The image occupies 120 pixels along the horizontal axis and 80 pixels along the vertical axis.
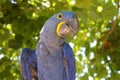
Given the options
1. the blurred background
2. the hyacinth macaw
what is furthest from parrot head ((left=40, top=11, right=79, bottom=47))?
the blurred background

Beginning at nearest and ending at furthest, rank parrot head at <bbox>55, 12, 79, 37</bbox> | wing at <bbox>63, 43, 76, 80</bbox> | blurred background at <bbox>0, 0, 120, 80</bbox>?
parrot head at <bbox>55, 12, 79, 37</bbox> < wing at <bbox>63, 43, 76, 80</bbox> < blurred background at <bbox>0, 0, 120, 80</bbox>

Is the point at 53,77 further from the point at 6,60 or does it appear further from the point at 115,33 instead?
the point at 115,33

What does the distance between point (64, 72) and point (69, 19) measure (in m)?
0.29

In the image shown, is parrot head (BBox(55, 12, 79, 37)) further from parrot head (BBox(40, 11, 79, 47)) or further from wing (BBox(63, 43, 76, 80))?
wing (BBox(63, 43, 76, 80))

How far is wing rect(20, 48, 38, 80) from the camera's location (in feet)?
6.42

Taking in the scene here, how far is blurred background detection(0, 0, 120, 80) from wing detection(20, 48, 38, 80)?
87cm

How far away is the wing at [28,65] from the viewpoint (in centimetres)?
196

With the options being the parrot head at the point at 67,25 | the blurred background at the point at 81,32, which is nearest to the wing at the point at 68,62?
the parrot head at the point at 67,25

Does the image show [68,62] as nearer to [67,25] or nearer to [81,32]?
[67,25]

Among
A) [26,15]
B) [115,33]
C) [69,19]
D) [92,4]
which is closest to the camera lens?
[69,19]

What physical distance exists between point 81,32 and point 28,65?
7.68 feet

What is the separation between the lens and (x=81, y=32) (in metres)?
4.28

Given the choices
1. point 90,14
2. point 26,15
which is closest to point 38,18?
point 26,15

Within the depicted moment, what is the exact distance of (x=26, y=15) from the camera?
3486 millimetres
